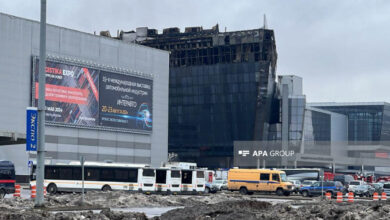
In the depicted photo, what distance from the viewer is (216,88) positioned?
140m

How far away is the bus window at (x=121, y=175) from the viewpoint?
6128 cm

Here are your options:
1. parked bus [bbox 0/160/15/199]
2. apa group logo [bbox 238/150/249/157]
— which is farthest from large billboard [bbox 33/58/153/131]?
parked bus [bbox 0/160/15/199]

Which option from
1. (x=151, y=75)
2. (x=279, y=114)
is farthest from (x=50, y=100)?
(x=279, y=114)

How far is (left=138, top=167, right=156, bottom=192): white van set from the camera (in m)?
60.9

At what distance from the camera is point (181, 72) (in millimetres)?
142625

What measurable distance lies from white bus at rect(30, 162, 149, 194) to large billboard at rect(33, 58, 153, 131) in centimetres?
3423

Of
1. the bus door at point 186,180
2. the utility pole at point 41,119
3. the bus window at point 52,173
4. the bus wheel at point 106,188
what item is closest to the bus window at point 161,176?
the bus door at point 186,180

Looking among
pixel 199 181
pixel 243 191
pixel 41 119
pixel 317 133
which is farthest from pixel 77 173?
pixel 317 133

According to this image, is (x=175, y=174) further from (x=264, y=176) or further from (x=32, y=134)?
(x=32, y=134)

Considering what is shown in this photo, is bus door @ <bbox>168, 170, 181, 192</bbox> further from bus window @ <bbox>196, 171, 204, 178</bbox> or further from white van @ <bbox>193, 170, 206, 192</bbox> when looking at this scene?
bus window @ <bbox>196, 171, 204, 178</bbox>

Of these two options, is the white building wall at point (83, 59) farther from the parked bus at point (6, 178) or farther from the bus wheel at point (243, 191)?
the parked bus at point (6, 178)

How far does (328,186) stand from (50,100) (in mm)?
42901

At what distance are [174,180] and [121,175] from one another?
177 inches

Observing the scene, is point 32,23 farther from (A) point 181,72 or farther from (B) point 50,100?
(A) point 181,72
